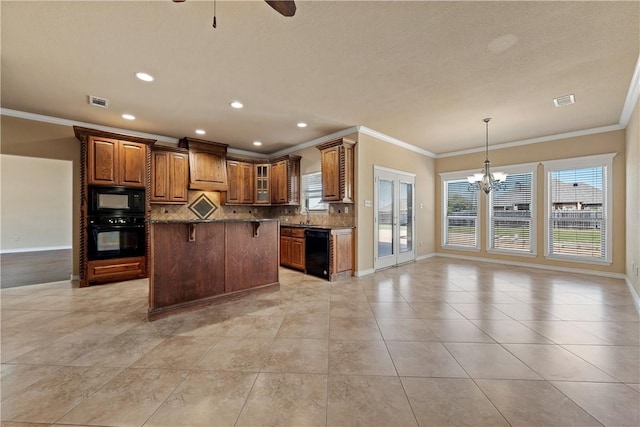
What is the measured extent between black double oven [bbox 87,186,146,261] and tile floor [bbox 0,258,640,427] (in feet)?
3.30

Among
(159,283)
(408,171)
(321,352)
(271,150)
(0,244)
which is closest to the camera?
(321,352)

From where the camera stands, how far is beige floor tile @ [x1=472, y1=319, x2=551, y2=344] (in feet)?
8.05

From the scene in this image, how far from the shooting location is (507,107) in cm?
398

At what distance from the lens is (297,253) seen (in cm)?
548

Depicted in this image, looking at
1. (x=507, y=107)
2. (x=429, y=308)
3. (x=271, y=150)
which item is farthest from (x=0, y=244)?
(x=507, y=107)

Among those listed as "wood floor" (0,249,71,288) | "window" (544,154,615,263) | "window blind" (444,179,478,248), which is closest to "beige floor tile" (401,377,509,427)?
"window" (544,154,615,263)

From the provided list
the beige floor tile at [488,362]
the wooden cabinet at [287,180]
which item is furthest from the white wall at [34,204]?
the beige floor tile at [488,362]

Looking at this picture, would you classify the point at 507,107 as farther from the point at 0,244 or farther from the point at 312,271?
the point at 0,244

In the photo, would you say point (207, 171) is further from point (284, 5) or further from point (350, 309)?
point (284, 5)

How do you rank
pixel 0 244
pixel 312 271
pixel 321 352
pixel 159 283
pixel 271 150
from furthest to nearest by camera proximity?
pixel 0 244, pixel 271 150, pixel 312 271, pixel 159 283, pixel 321 352

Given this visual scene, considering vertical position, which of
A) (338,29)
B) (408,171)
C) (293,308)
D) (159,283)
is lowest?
(293,308)

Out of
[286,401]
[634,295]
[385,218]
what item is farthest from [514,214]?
[286,401]

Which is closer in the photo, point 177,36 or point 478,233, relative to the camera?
point 177,36

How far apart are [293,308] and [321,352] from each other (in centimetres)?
113
